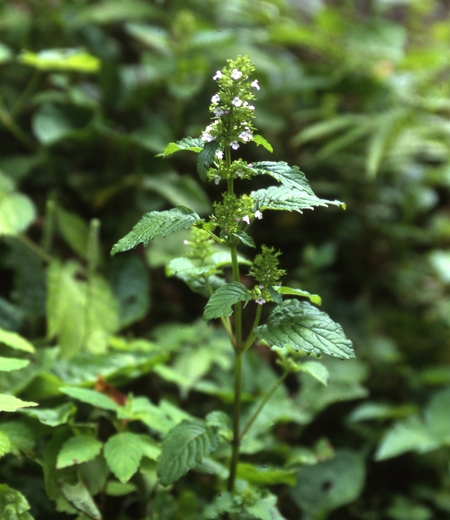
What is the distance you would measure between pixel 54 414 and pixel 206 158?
77cm

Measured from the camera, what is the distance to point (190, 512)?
121 cm

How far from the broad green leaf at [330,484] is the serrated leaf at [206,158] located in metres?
1.32

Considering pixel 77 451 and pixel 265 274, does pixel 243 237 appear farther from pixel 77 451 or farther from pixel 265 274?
pixel 77 451

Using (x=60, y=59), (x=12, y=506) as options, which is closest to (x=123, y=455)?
(x=12, y=506)

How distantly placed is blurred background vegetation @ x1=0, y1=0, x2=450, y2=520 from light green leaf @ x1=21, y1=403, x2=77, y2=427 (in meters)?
0.11

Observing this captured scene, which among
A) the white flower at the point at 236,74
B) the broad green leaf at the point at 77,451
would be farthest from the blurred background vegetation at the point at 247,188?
the white flower at the point at 236,74

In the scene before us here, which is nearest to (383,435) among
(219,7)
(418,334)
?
(418,334)

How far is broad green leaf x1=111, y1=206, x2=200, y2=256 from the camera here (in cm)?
84

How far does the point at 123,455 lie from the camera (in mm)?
1001

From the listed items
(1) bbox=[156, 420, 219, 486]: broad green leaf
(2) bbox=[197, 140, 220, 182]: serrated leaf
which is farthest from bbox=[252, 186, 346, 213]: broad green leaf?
(1) bbox=[156, 420, 219, 486]: broad green leaf

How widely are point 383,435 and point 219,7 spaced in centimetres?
279

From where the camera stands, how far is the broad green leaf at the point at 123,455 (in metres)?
0.96


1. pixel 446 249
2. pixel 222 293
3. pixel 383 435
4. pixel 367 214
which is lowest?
pixel 383 435

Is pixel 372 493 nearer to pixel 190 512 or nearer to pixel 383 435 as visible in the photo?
pixel 383 435
